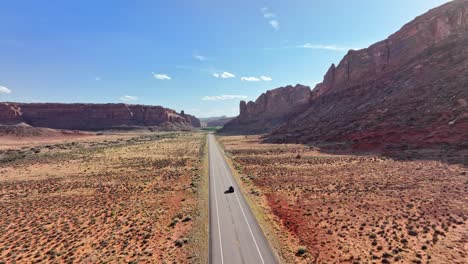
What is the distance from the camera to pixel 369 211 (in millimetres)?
22594

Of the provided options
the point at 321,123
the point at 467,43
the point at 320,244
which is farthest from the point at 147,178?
the point at 467,43

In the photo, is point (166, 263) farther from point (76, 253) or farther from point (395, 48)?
point (395, 48)

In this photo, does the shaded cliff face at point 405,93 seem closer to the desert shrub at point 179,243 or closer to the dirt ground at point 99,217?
the dirt ground at point 99,217

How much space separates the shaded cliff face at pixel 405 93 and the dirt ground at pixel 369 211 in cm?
2054

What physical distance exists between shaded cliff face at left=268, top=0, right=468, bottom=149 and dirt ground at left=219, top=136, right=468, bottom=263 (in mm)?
20537

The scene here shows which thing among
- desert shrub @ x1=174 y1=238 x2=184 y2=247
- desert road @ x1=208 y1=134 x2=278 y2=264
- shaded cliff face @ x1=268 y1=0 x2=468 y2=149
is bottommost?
desert shrub @ x1=174 y1=238 x2=184 y2=247

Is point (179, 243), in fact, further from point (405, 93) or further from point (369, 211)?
point (405, 93)

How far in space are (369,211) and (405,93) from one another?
6817cm

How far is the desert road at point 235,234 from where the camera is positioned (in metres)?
15.0

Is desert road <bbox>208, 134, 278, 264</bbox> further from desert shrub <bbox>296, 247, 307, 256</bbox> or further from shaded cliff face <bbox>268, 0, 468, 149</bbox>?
shaded cliff face <bbox>268, 0, 468, 149</bbox>

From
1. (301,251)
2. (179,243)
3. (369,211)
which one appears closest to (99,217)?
(179,243)

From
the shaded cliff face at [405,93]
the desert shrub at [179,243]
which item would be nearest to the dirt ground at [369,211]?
the desert shrub at [179,243]

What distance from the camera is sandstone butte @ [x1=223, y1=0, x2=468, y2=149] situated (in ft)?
181

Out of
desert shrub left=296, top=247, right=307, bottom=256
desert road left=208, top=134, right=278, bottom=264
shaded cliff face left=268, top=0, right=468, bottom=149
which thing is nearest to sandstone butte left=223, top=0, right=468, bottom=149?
shaded cliff face left=268, top=0, right=468, bottom=149
